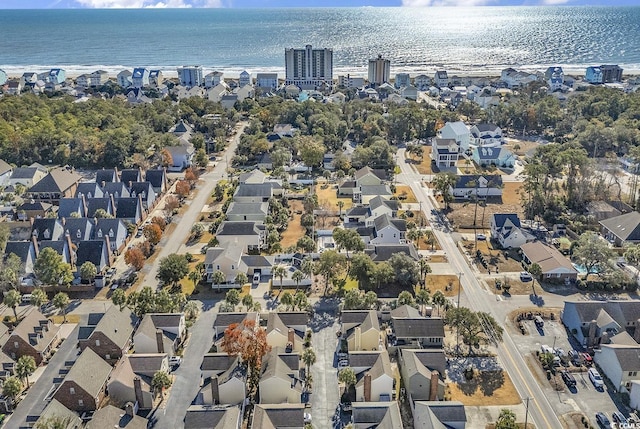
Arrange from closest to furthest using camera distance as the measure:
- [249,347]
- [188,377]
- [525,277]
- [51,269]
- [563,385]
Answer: [249,347], [563,385], [188,377], [51,269], [525,277]

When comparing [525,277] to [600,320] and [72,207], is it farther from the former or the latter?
[72,207]

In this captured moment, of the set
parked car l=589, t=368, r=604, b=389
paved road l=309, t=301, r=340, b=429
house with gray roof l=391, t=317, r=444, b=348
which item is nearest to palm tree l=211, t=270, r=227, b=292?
paved road l=309, t=301, r=340, b=429

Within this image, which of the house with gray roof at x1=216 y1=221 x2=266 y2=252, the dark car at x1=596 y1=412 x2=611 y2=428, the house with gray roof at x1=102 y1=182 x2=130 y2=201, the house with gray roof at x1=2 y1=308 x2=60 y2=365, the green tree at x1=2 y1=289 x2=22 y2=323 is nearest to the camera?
A: the dark car at x1=596 y1=412 x2=611 y2=428

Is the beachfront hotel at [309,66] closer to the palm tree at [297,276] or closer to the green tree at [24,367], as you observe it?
the palm tree at [297,276]

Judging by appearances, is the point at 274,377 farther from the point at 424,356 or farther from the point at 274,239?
the point at 274,239

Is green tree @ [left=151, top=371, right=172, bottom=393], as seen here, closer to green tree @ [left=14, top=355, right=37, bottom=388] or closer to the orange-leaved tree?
the orange-leaved tree

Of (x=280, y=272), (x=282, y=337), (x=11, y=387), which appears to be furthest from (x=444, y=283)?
(x=11, y=387)

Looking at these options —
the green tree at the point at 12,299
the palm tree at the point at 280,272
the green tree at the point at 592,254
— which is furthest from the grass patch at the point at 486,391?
the green tree at the point at 12,299
